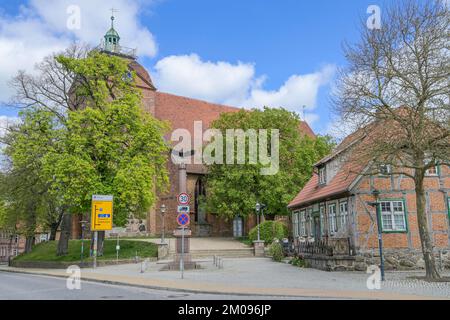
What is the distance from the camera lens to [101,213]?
2495cm

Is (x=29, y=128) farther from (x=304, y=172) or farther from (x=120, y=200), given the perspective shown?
(x=304, y=172)

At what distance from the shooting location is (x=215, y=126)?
4181 cm

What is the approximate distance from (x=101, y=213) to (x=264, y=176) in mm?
17064

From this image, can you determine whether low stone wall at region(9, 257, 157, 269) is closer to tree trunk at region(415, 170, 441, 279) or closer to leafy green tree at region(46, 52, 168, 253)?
leafy green tree at region(46, 52, 168, 253)

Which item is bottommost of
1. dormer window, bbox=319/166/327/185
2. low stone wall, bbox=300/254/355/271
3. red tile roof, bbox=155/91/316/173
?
low stone wall, bbox=300/254/355/271

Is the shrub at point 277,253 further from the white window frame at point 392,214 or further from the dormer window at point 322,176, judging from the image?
the white window frame at point 392,214

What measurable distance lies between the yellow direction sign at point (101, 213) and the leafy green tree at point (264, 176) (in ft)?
48.6

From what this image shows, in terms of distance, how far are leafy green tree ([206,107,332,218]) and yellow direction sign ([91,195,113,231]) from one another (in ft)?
48.6

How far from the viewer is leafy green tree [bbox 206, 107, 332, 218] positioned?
38.3 metres

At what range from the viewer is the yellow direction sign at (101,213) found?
970 inches

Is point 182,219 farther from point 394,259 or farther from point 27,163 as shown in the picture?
point 27,163

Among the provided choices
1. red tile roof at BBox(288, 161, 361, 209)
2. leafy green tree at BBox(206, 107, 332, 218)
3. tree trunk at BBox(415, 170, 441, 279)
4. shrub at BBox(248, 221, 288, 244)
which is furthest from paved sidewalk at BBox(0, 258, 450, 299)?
leafy green tree at BBox(206, 107, 332, 218)

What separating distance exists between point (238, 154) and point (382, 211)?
62.9ft

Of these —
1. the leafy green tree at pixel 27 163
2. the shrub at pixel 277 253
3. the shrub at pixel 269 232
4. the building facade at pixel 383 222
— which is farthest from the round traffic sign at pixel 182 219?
the shrub at pixel 269 232
